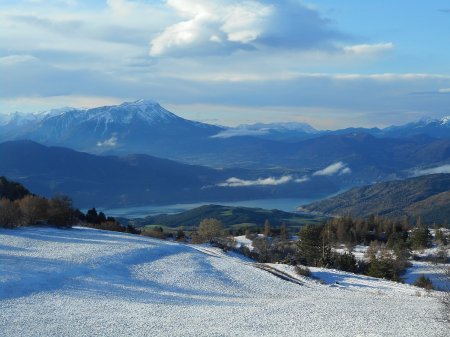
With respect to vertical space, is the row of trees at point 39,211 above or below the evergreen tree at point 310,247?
above

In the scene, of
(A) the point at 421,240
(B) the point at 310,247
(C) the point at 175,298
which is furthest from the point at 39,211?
(A) the point at 421,240

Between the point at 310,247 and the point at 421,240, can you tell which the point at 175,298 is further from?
the point at 421,240

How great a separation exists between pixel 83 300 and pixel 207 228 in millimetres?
65025

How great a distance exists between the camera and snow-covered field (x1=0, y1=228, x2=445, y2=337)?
2133cm

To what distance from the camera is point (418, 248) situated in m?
90.7

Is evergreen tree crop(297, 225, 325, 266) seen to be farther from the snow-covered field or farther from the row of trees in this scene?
the row of trees

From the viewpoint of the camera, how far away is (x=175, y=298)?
28.7 m

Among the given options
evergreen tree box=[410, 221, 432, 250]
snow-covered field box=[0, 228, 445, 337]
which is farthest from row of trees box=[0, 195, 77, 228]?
evergreen tree box=[410, 221, 432, 250]

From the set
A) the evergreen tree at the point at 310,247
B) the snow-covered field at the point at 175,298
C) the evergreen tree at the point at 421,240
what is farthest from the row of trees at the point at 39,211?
the evergreen tree at the point at 421,240

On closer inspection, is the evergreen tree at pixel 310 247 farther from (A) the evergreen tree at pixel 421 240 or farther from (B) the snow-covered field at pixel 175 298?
(A) the evergreen tree at pixel 421 240

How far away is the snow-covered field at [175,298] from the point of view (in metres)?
21.3

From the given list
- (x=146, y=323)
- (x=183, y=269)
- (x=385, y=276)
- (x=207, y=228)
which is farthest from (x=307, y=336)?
(x=207, y=228)

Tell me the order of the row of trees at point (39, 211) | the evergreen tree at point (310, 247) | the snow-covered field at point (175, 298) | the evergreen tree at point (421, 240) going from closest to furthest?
the snow-covered field at point (175, 298), the row of trees at point (39, 211), the evergreen tree at point (310, 247), the evergreen tree at point (421, 240)

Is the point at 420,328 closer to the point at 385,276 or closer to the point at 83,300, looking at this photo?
the point at 83,300
